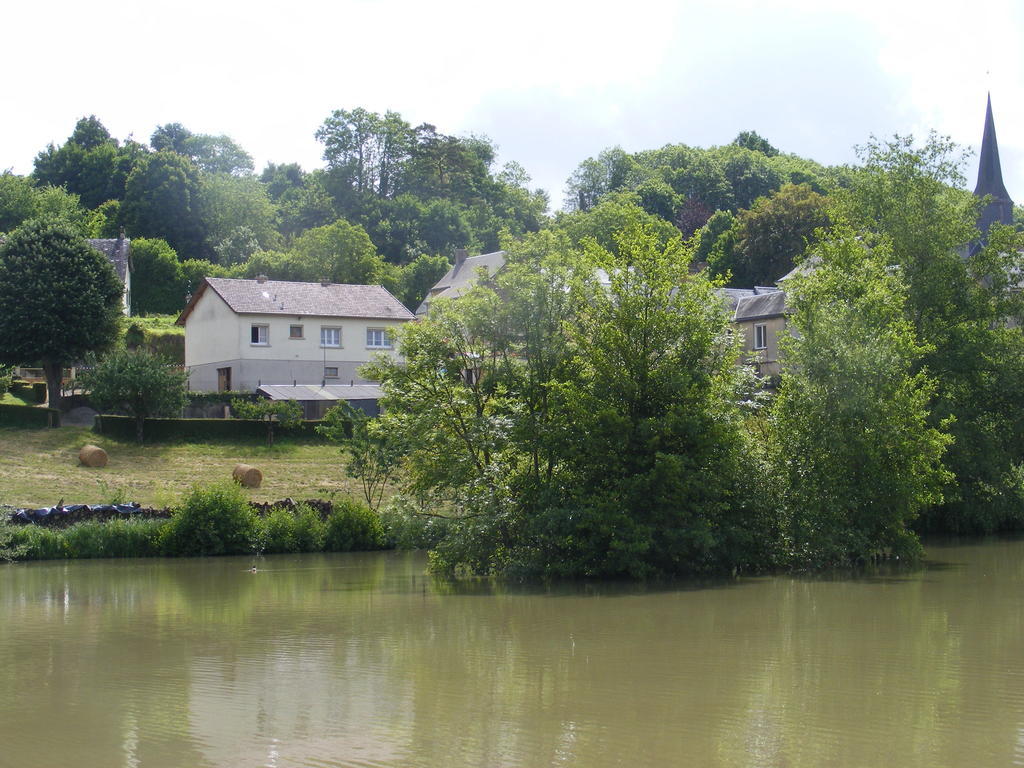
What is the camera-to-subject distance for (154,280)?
3238 inches

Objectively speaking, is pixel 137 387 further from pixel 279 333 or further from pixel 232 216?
pixel 232 216

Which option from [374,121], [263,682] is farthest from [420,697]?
[374,121]

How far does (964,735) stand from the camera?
35.4 ft

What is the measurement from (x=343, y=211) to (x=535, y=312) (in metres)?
87.6

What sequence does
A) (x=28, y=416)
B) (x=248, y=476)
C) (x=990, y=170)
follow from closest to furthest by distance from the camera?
(x=248, y=476) → (x=28, y=416) → (x=990, y=170)

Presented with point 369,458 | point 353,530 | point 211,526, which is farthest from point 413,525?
point 369,458

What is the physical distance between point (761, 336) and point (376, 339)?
22.1m

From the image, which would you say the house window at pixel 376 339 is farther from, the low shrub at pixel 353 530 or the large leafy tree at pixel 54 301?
the low shrub at pixel 353 530

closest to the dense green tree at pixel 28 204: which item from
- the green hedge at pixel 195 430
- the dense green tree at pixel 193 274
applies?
the dense green tree at pixel 193 274

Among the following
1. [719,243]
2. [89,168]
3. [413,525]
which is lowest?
[413,525]

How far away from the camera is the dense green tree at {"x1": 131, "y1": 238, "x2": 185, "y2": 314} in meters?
81.8

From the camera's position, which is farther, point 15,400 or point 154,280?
point 154,280

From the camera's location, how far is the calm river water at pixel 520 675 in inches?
416

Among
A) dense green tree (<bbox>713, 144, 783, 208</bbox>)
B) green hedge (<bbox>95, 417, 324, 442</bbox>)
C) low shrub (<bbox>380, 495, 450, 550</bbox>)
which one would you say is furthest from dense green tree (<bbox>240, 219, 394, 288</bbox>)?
low shrub (<bbox>380, 495, 450, 550</bbox>)
